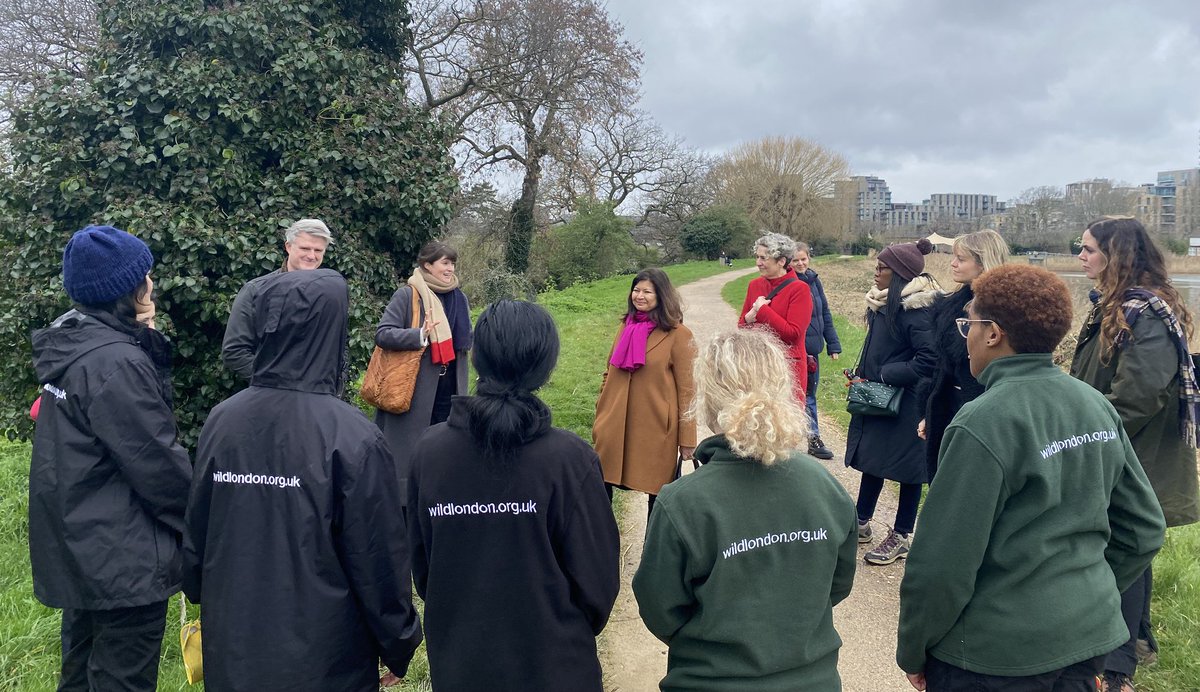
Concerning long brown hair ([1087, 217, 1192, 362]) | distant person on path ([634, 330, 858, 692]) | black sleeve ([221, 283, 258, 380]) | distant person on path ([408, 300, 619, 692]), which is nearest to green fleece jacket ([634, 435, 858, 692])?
distant person on path ([634, 330, 858, 692])

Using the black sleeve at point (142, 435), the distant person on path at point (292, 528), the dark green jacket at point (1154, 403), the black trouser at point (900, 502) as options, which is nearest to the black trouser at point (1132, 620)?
the dark green jacket at point (1154, 403)

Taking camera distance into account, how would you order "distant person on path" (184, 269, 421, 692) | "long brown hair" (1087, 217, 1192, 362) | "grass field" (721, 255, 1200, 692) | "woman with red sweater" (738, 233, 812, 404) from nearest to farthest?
"distant person on path" (184, 269, 421, 692)
"long brown hair" (1087, 217, 1192, 362)
"grass field" (721, 255, 1200, 692)
"woman with red sweater" (738, 233, 812, 404)

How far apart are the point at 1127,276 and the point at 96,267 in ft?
14.1

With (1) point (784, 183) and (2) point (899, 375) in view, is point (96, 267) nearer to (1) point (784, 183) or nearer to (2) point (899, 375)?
(2) point (899, 375)

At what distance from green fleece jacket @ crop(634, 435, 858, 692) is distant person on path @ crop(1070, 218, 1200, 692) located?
1944 millimetres

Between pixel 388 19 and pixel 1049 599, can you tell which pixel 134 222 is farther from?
pixel 1049 599

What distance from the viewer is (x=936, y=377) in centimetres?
406

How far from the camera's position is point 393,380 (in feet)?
15.6

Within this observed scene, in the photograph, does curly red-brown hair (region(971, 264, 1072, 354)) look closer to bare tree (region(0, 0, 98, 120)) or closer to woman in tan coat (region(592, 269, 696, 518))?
woman in tan coat (region(592, 269, 696, 518))

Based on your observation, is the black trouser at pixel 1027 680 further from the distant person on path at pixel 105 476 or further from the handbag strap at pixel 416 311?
the handbag strap at pixel 416 311

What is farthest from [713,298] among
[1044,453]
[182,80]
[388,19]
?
[1044,453]

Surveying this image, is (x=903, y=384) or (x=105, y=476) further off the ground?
(x=105, y=476)

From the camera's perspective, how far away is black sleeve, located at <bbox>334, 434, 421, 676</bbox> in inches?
90.8

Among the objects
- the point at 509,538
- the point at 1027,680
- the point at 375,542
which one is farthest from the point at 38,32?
the point at 1027,680
